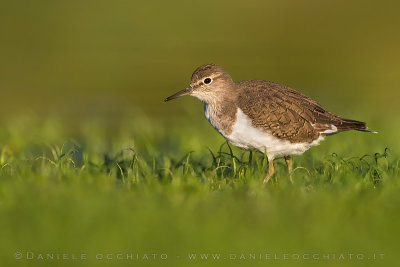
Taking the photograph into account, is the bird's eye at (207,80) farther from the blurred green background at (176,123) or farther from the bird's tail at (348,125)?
the bird's tail at (348,125)

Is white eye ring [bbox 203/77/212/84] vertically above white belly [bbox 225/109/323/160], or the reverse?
white eye ring [bbox 203/77/212/84]

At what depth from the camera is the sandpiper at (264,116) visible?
29.2 feet

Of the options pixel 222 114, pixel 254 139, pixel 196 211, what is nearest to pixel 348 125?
pixel 254 139

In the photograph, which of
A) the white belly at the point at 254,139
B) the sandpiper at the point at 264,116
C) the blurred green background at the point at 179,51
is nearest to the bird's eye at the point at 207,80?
the sandpiper at the point at 264,116

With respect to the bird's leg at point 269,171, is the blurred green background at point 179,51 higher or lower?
higher

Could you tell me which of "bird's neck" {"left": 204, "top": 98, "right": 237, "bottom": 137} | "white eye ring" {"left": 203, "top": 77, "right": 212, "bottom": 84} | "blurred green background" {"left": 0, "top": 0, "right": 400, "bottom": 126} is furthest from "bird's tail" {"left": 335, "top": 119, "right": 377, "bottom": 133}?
"blurred green background" {"left": 0, "top": 0, "right": 400, "bottom": 126}

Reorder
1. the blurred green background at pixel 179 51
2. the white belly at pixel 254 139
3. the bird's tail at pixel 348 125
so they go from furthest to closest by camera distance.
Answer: the blurred green background at pixel 179 51
the bird's tail at pixel 348 125
the white belly at pixel 254 139

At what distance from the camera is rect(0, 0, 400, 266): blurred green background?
263 inches

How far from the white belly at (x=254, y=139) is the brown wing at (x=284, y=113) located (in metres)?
0.07

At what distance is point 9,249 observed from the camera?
637 centimetres

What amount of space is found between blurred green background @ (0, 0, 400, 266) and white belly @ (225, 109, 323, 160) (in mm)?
392

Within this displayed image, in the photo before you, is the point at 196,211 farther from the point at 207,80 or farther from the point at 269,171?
the point at 207,80

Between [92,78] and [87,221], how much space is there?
49.4ft

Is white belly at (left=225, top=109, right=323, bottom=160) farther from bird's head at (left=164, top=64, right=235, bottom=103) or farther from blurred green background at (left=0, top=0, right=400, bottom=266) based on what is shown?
bird's head at (left=164, top=64, right=235, bottom=103)
